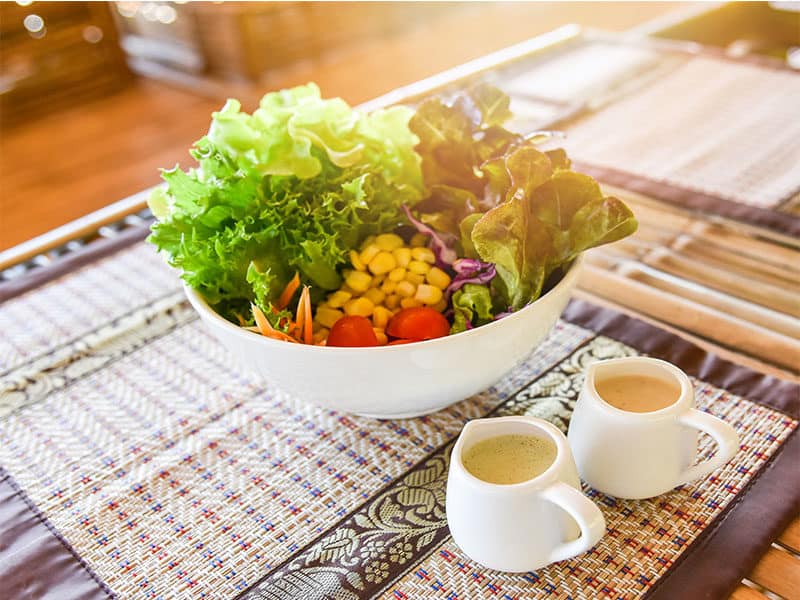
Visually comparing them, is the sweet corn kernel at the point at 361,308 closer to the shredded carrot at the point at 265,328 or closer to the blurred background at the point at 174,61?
the shredded carrot at the point at 265,328

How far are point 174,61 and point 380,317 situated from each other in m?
2.98

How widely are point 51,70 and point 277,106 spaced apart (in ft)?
8.64

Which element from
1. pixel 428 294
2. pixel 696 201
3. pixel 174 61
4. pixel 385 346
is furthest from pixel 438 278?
pixel 174 61

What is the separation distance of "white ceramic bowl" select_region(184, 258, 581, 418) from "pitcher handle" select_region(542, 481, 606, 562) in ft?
0.49

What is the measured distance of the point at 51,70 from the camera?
3.06 metres

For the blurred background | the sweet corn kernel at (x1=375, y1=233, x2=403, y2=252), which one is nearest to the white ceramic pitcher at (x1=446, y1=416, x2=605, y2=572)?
the sweet corn kernel at (x1=375, y1=233, x2=403, y2=252)

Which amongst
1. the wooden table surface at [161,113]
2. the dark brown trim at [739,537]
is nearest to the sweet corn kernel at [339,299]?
the dark brown trim at [739,537]

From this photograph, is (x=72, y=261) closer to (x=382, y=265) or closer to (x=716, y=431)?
(x=382, y=265)

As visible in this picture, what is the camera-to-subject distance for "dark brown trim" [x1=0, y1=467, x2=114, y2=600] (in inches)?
24.7

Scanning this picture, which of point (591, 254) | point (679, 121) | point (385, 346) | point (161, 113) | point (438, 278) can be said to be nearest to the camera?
point (385, 346)

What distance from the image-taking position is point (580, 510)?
52cm

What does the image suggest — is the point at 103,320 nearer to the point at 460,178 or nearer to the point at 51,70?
the point at 460,178

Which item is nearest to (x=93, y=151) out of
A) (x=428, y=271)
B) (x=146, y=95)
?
(x=146, y=95)

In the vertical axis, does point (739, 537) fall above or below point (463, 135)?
below
